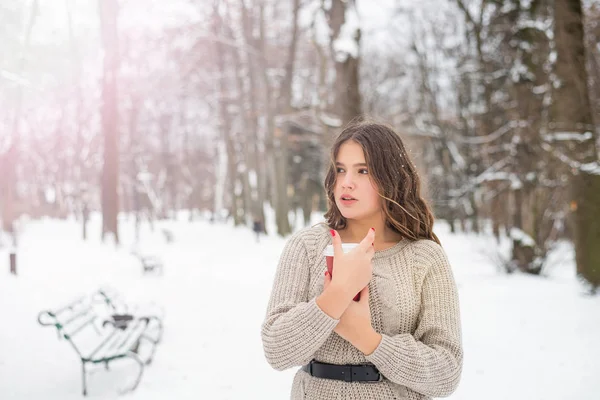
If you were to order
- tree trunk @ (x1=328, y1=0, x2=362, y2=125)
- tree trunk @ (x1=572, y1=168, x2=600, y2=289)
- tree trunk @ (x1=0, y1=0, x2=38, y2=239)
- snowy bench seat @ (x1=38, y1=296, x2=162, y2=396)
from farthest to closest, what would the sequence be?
1. tree trunk @ (x1=0, y1=0, x2=38, y2=239)
2. tree trunk @ (x1=328, y1=0, x2=362, y2=125)
3. tree trunk @ (x1=572, y1=168, x2=600, y2=289)
4. snowy bench seat @ (x1=38, y1=296, x2=162, y2=396)

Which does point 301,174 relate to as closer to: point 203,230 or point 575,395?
point 203,230

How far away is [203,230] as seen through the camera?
27.5 metres

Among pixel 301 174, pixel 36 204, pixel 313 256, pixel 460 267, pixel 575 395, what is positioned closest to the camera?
pixel 313 256

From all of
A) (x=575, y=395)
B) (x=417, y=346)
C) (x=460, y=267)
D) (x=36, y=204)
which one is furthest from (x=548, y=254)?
(x=36, y=204)

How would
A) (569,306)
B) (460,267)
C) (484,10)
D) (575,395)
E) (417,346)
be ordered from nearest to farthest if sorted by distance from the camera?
(417,346) < (575,395) < (569,306) < (460,267) < (484,10)

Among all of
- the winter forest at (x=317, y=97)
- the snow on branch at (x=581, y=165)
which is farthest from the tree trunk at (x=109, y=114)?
the snow on branch at (x=581, y=165)

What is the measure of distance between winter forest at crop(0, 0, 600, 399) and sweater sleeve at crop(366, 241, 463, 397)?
143 inches

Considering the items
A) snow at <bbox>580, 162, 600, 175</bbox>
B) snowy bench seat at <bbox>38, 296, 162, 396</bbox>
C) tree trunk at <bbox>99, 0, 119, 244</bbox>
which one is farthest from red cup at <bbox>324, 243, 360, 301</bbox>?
tree trunk at <bbox>99, 0, 119, 244</bbox>

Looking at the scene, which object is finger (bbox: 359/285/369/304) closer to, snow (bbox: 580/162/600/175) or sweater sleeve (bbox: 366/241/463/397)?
sweater sleeve (bbox: 366/241/463/397)

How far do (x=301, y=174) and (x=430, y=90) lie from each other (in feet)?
38.6

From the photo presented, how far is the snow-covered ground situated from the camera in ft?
16.5

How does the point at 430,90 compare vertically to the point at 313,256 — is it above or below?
above

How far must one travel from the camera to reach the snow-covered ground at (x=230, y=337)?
5.02 m

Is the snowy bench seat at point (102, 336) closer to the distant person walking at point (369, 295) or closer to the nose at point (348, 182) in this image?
the distant person walking at point (369, 295)
